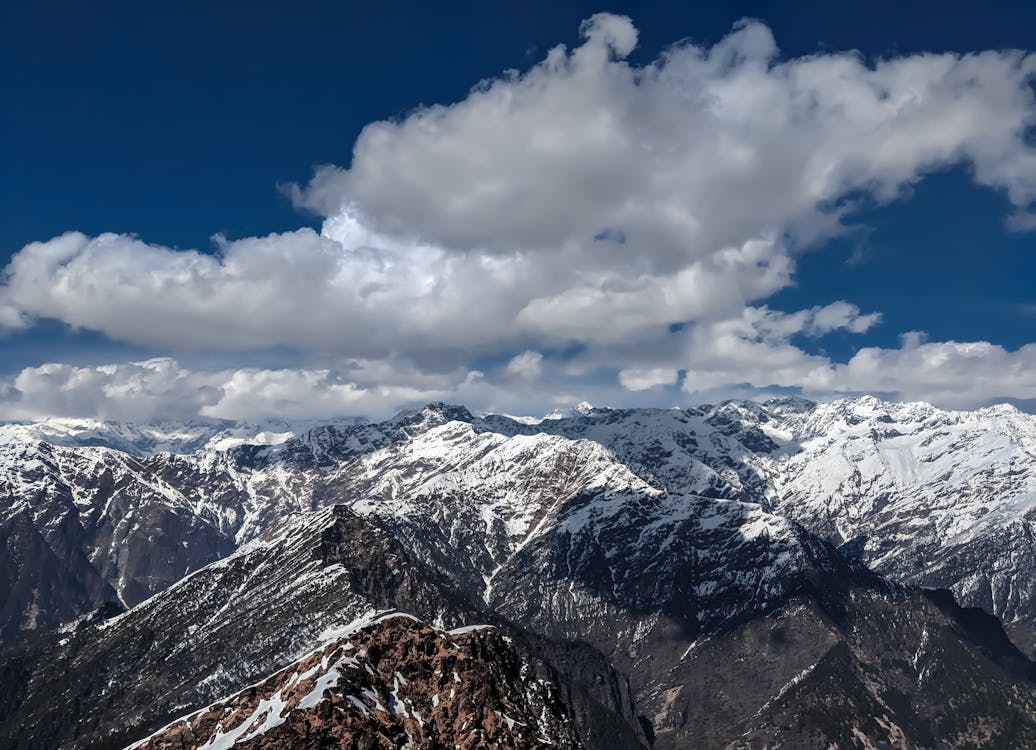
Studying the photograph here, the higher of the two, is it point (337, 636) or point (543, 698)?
point (337, 636)

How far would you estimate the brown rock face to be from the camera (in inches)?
4075

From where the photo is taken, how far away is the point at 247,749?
10250cm

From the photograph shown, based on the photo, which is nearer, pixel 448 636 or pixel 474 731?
pixel 474 731

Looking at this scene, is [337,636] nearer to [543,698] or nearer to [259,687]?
[259,687]

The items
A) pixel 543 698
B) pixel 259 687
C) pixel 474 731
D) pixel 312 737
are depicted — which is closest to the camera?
pixel 312 737

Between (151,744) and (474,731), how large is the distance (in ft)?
148

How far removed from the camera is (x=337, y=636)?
121 meters

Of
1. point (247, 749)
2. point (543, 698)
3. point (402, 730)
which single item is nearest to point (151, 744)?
point (247, 749)

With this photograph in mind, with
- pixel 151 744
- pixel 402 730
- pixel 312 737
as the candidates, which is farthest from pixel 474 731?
pixel 151 744

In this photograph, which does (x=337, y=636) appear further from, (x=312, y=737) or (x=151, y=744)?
(x=151, y=744)

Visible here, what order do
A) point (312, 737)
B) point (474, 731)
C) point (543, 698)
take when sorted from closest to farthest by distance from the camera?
point (312, 737) → point (474, 731) → point (543, 698)

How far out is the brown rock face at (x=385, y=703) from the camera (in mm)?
103500

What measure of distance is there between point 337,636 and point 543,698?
32505 mm

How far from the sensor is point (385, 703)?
109062mm
